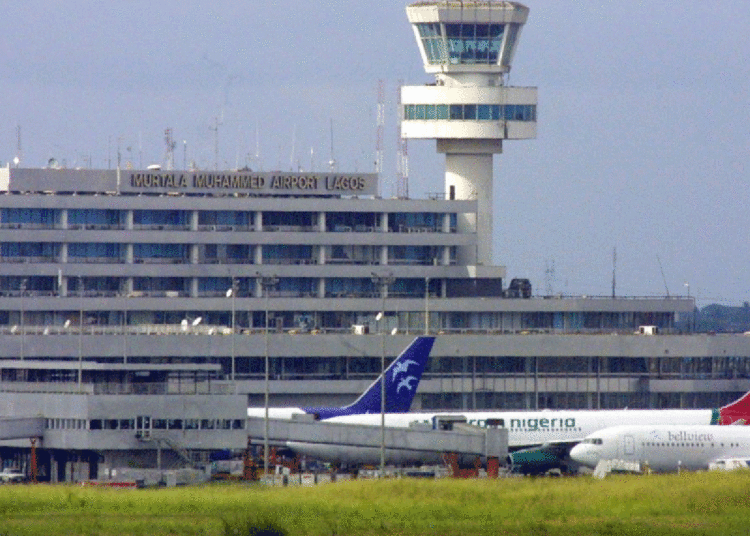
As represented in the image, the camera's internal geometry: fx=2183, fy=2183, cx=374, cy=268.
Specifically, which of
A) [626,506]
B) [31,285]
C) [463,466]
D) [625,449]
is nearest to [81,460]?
[463,466]

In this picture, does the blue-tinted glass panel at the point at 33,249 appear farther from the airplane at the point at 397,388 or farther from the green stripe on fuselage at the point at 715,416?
the green stripe on fuselage at the point at 715,416

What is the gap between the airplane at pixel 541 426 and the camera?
148 meters

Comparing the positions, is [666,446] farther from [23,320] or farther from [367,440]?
[23,320]

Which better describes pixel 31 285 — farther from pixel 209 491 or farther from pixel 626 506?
pixel 626 506

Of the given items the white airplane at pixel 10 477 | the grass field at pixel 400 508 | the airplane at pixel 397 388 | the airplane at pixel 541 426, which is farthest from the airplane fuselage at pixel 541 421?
the grass field at pixel 400 508

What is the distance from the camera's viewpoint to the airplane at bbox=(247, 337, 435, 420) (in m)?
165

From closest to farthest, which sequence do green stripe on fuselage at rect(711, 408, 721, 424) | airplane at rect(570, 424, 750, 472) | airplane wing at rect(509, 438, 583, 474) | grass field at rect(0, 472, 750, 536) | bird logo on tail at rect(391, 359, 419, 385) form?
grass field at rect(0, 472, 750, 536)
airplane at rect(570, 424, 750, 472)
airplane wing at rect(509, 438, 583, 474)
green stripe on fuselage at rect(711, 408, 721, 424)
bird logo on tail at rect(391, 359, 419, 385)

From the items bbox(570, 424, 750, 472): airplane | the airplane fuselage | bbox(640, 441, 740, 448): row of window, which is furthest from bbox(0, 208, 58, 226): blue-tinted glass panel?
bbox(640, 441, 740, 448): row of window

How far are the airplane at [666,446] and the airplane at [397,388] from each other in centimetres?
2336

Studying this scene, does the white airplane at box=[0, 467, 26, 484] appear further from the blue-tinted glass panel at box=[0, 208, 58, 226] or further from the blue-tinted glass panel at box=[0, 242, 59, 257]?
the blue-tinted glass panel at box=[0, 208, 58, 226]

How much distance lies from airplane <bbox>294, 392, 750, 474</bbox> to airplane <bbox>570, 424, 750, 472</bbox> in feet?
13.7

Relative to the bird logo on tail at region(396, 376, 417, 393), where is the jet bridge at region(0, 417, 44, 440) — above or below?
below

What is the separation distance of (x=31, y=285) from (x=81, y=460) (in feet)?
197

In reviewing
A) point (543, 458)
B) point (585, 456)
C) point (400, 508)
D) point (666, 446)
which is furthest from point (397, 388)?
point (400, 508)
